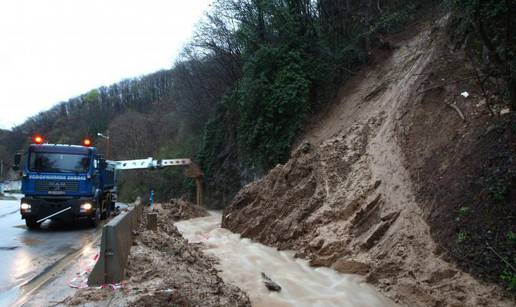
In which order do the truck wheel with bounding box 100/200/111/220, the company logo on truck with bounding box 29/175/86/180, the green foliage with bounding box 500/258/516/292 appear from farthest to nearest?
the truck wheel with bounding box 100/200/111/220
the company logo on truck with bounding box 29/175/86/180
the green foliage with bounding box 500/258/516/292

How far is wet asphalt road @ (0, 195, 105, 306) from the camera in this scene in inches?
316

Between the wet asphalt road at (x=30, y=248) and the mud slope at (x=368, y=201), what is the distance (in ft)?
17.7

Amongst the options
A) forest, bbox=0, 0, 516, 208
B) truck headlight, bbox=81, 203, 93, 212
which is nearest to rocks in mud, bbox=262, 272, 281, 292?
forest, bbox=0, 0, 516, 208

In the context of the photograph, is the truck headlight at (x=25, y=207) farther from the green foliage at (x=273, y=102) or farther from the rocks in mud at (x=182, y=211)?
the green foliage at (x=273, y=102)

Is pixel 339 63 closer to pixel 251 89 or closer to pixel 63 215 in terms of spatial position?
pixel 251 89

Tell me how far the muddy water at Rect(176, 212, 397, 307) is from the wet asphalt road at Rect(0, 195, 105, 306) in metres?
3.81

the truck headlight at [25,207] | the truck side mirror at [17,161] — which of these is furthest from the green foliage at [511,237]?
the truck side mirror at [17,161]

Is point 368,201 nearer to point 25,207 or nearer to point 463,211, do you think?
point 463,211

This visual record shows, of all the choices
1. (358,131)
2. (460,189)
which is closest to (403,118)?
(358,131)

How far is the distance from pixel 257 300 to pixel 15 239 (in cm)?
859

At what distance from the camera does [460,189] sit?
9016 millimetres

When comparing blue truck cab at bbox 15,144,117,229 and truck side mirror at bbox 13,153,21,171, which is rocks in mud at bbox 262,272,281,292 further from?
truck side mirror at bbox 13,153,21,171

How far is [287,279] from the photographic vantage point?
9.73 m

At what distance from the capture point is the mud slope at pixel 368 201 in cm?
830
